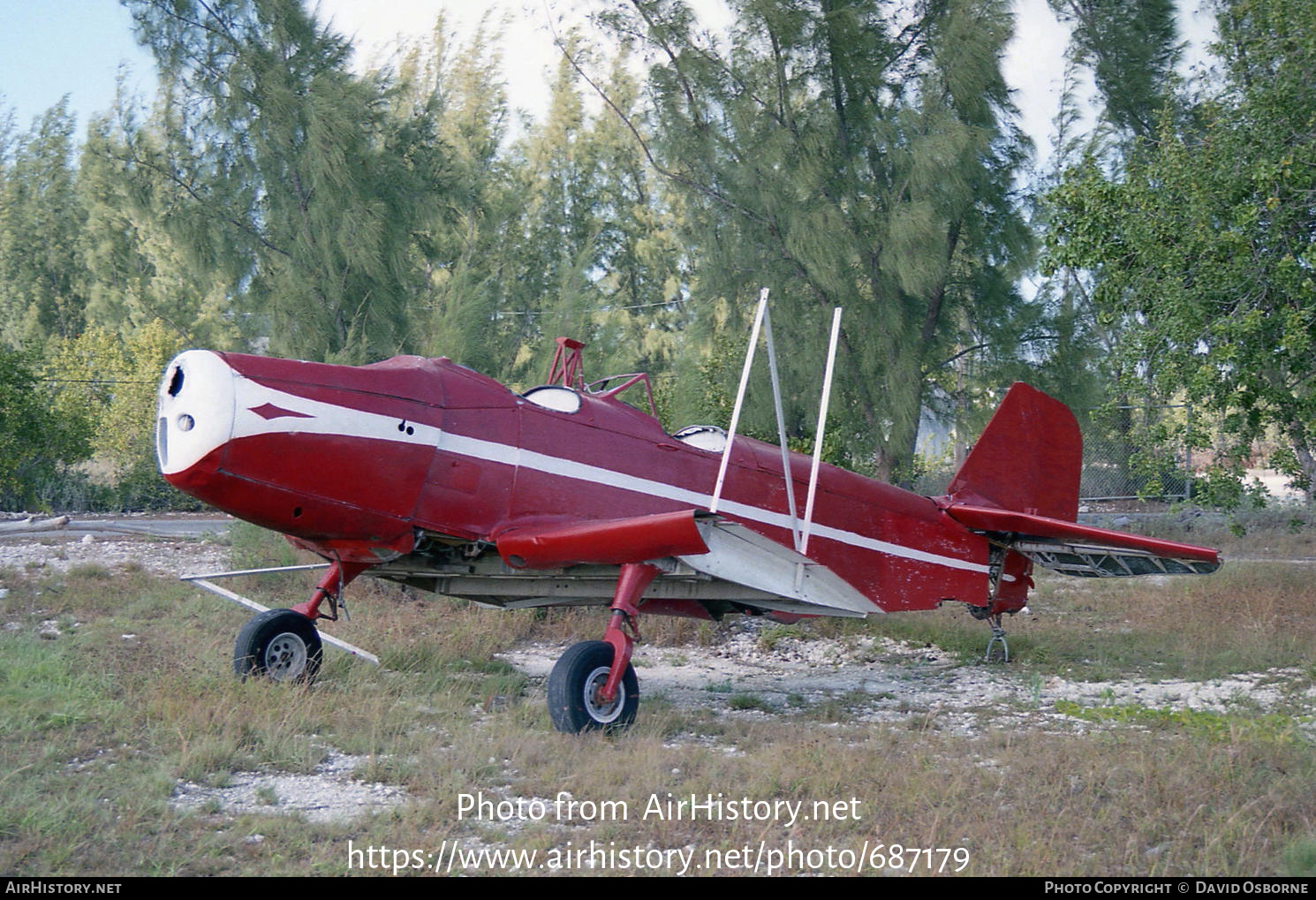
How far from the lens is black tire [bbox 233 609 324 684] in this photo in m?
6.20

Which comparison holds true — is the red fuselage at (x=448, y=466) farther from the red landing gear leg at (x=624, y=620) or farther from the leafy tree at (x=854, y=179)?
the leafy tree at (x=854, y=179)

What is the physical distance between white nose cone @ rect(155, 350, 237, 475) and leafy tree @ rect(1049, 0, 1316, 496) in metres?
7.43

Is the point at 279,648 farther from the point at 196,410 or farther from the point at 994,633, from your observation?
the point at 994,633

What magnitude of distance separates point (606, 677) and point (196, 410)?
8.89 feet

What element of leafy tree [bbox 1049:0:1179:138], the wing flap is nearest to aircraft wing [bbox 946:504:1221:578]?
the wing flap

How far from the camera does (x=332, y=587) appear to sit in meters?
6.62

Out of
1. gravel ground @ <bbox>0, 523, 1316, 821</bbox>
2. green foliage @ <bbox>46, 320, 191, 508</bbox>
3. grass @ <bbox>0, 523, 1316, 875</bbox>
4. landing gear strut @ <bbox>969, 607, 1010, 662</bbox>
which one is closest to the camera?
grass @ <bbox>0, 523, 1316, 875</bbox>

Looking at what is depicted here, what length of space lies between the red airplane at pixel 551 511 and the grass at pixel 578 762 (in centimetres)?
65

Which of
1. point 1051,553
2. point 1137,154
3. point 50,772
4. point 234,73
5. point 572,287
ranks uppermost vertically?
point 234,73

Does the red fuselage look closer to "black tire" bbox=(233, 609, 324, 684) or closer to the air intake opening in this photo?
the air intake opening

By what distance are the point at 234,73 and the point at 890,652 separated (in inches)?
427
